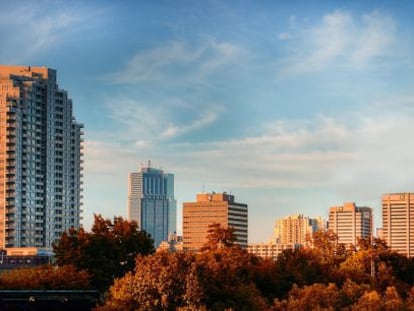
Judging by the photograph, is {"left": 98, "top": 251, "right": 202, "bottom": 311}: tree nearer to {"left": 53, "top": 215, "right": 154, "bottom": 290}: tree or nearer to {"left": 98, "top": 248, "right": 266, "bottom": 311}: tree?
{"left": 98, "top": 248, "right": 266, "bottom": 311}: tree

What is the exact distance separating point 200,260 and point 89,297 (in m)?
8.36

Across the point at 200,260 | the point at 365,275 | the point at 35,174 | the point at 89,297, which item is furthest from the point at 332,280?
the point at 35,174

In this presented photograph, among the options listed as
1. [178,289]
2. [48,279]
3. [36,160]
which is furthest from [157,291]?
[36,160]

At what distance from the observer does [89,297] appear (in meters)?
61.1

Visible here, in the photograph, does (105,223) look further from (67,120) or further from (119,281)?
(67,120)

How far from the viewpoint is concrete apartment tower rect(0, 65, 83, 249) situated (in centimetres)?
13975

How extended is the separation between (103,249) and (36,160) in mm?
73747

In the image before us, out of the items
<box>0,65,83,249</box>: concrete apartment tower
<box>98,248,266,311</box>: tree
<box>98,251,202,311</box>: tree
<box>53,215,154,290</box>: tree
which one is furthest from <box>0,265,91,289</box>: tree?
<box>0,65,83,249</box>: concrete apartment tower

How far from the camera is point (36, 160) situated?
5610 inches

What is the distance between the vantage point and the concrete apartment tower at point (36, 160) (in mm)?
139750

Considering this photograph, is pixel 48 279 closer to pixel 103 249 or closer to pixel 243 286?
pixel 103 249

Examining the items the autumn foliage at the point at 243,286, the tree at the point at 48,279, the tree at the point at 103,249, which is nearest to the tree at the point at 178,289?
the autumn foliage at the point at 243,286

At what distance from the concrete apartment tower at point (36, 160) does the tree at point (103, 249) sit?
66.4 meters

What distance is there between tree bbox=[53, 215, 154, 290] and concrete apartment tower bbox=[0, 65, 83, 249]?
2612 inches
